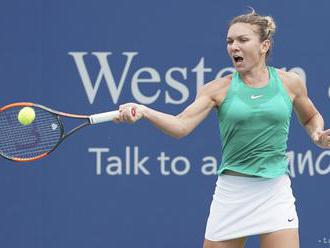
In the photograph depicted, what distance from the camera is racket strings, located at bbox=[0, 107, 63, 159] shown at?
504cm

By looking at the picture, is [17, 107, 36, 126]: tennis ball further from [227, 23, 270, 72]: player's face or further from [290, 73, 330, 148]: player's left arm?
[290, 73, 330, 148]: player's left arm

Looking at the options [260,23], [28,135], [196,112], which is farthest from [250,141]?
[28,135]

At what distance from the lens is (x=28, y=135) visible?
5207 mm

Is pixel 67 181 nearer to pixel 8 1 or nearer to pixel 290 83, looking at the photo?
pixel 8 1

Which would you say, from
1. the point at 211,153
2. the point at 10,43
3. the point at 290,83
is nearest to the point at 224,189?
the point at 290,83

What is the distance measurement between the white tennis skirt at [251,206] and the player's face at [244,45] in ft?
1.68

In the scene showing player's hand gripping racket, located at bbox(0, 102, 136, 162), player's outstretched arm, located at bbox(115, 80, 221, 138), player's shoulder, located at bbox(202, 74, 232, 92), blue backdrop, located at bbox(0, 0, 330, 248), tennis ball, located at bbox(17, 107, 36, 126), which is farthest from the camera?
blue backdrop, located at bbox(0, 0, 330, 248)

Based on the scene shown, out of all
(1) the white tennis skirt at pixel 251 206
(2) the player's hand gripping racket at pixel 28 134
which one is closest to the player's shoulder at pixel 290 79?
(1) the white tennis skirt at pixel 251 206

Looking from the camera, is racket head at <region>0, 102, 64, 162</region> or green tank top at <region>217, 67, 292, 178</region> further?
racket head at <region>0, 102, 64, 162</region>

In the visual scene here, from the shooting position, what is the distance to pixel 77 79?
239 inches

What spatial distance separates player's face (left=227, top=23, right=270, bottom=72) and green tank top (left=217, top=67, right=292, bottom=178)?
0.09 m

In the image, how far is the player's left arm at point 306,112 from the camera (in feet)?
15.4

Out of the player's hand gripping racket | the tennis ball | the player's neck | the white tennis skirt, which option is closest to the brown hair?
the player's neck

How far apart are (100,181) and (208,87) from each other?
5.36ft
